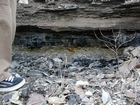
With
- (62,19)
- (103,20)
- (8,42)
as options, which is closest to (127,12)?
(103,20)

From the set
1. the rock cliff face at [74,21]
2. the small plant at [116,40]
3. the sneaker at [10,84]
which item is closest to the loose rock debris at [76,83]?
the sneaker at [10,84]

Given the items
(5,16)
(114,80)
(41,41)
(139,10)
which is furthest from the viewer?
(41,41)

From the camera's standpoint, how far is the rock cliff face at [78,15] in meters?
2.52

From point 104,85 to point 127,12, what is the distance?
3.40 feet

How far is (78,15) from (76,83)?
3.05 feet

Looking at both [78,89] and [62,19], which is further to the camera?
[62,19]

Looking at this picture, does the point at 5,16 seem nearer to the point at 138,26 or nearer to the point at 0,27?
the point at 0,27

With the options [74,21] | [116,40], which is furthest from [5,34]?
[116,40]

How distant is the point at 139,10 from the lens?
252cm

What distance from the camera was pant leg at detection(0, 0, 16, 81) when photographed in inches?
65.8

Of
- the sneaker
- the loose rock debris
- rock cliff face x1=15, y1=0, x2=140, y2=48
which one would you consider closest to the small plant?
rock cliff face x1=15, y1=0, x2=140, y2=48

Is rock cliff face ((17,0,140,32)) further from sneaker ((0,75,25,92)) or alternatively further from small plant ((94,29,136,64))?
sneaker ((0,75,25,92))

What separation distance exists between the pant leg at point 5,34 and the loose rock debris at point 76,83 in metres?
0.26

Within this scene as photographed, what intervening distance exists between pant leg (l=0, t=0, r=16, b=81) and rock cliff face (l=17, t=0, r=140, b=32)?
2.81 ft
